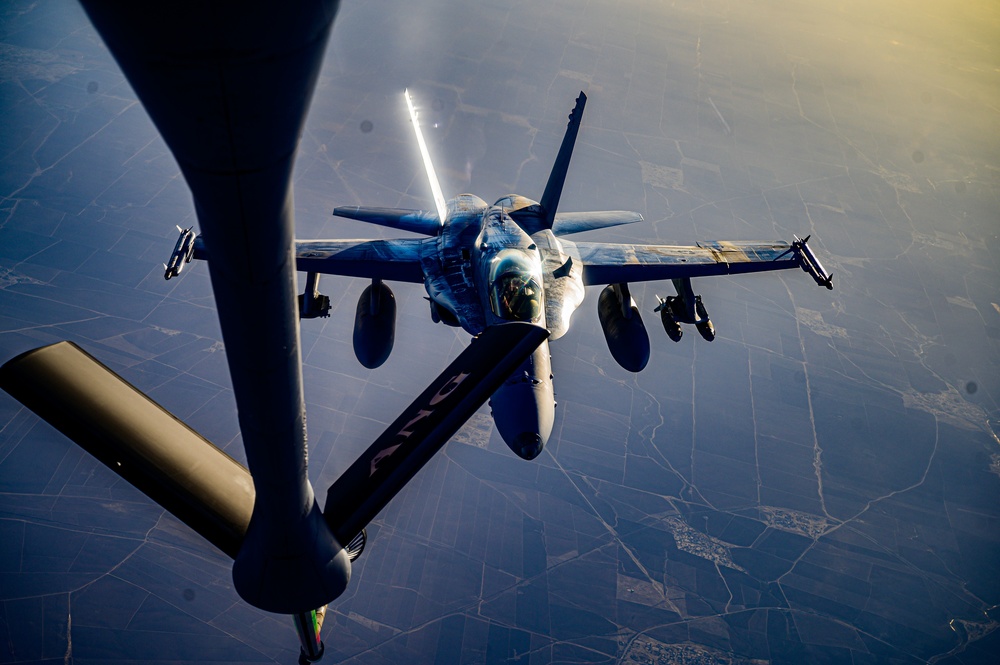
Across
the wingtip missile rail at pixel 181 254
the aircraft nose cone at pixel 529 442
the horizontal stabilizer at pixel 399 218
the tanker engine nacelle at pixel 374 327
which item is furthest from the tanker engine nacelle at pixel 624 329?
the wingtip missile rail at pixel 181 254

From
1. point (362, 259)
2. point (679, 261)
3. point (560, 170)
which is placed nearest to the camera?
point (362, 259)

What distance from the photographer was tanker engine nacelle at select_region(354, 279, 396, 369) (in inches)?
853

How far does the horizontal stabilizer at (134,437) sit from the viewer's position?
23.4 feet

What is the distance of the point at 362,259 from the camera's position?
69.6ft

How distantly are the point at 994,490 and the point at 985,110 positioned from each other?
60.1 meters

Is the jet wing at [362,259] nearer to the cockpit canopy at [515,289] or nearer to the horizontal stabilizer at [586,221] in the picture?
the cockpit canopy at [515,289]

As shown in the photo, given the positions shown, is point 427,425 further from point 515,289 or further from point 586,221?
point 586,221

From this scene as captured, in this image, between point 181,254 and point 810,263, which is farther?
point 810,263

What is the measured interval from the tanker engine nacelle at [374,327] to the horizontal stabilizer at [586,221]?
273 inches

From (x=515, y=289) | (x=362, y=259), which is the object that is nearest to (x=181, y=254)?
(x=362, y=259)

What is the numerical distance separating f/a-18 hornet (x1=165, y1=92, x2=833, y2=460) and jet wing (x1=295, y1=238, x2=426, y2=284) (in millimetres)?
35

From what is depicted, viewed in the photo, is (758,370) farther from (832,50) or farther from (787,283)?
(832,50)

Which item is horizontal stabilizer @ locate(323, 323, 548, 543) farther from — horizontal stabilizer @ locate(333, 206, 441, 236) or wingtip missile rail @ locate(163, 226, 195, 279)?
horizontal stabilizer @ locate(333, 206, 441, 236)

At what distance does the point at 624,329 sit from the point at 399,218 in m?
9.44
